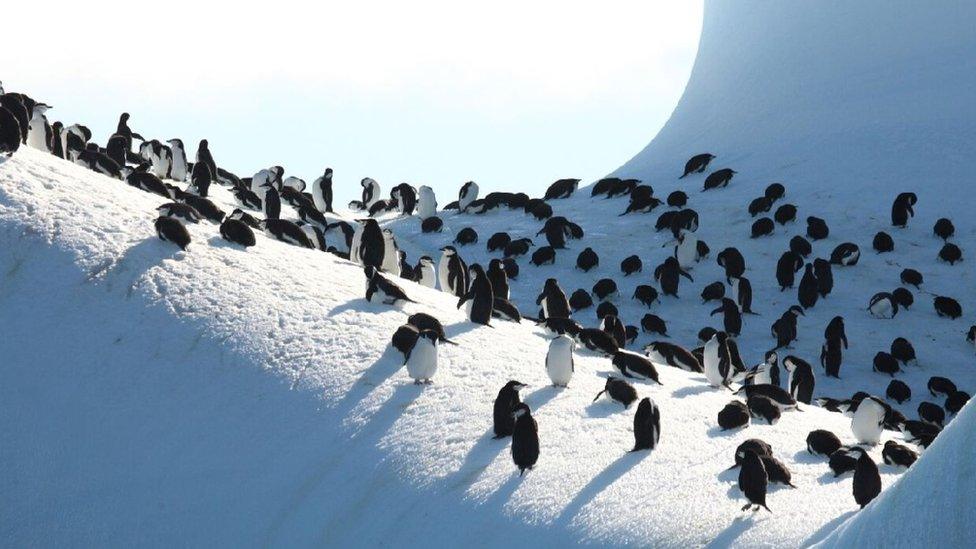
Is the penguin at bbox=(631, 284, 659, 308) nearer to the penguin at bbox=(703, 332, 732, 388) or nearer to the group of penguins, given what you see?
the group of penguins

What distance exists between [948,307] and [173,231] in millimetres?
12661

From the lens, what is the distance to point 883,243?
83.4 feet

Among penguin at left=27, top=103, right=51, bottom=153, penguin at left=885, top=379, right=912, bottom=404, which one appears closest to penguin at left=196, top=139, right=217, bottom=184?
penguin at left=27, top=103, right=51, bottom=153

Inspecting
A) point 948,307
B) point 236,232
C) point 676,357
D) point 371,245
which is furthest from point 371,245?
point 948,307

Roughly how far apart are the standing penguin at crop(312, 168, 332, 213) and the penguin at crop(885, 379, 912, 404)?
47.5ft

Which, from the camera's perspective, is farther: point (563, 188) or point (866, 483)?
point (563, 188)

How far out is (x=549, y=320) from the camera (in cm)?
1733

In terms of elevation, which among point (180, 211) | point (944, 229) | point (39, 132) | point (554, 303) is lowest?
point (554, 303)

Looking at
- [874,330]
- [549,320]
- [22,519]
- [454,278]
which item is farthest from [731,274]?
[22,519]

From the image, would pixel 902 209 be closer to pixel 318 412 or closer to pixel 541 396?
pixel 541 396

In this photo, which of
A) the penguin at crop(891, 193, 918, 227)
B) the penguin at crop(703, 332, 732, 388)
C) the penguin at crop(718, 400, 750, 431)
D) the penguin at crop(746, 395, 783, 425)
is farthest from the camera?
the penguin at crop(891, 193, 918, 227)

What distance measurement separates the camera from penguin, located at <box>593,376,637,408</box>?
13516 mm

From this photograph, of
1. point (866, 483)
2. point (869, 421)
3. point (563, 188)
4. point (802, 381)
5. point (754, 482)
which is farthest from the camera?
point (563, 188)

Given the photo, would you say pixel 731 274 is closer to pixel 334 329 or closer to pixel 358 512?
pixel 334 329
